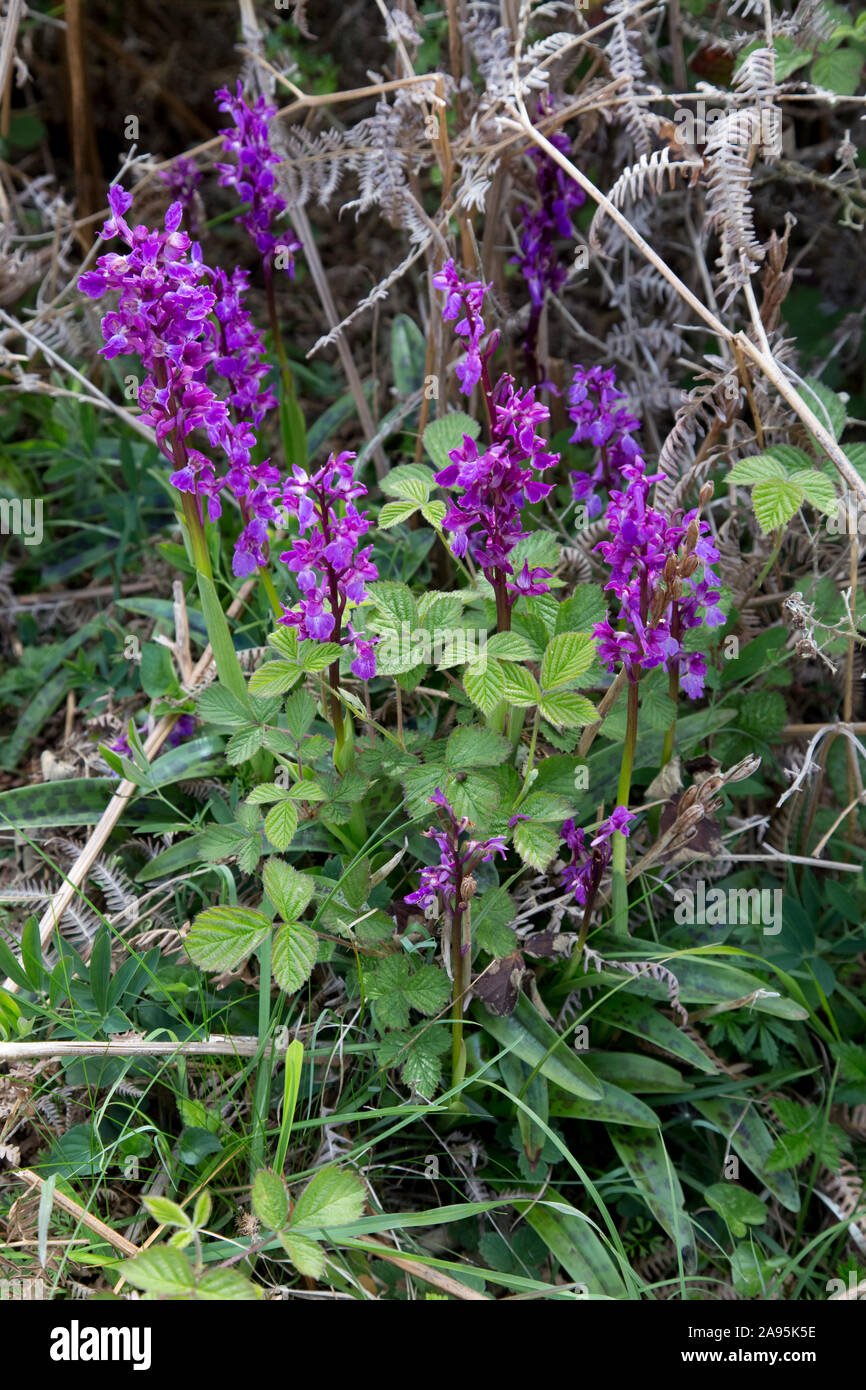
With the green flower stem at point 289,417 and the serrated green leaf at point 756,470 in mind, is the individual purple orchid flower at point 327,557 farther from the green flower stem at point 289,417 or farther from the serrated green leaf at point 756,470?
the green flower stem at point 289,417

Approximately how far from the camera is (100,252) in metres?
2.88

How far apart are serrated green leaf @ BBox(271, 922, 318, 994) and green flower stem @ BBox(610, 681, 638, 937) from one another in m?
0.50

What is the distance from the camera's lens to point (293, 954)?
141 cm

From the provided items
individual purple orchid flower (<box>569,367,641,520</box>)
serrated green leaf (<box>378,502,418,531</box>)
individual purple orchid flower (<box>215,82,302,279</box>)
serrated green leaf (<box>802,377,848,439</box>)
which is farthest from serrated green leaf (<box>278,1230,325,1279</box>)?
individual purple orchid flower (<box>215,82,302,279</box>)

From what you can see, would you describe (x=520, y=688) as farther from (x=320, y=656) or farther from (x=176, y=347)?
(x=176, y=347)

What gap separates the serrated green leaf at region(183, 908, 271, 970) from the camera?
4.64 feet

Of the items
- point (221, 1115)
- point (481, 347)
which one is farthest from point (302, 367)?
point (221, 1115)

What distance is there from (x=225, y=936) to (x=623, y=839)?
0.61 metres

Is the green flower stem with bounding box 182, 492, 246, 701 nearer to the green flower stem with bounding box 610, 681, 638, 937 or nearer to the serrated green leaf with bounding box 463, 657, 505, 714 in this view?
the serrated green leaf with bounding box 463, 657, 505, 714

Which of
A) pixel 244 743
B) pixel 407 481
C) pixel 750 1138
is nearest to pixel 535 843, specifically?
pixel 244 743

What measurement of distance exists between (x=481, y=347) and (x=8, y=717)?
143 centimetres
